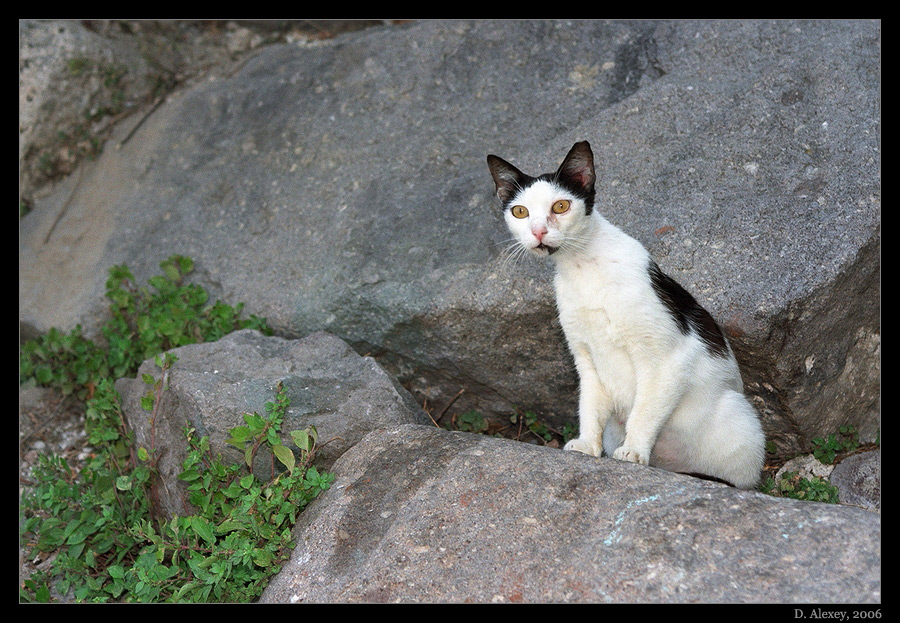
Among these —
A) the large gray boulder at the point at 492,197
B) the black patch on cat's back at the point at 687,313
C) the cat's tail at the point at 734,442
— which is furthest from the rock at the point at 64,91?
the cat's tail at the point at 734,442

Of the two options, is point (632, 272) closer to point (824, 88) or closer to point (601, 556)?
point (601, 556)

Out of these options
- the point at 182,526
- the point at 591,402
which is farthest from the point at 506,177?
the point at 182,526

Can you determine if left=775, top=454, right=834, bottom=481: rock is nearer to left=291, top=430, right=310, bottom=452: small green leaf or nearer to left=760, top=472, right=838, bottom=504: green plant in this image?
left=760, top=472, right=838, bottom=504: green plant

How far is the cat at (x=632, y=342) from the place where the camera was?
3578mm

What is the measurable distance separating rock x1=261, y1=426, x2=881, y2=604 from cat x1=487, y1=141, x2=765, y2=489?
49 cm

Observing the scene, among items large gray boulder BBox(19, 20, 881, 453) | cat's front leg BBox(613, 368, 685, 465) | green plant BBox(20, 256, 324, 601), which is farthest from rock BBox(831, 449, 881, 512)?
green plant BBox(20, 256, 324, 601)

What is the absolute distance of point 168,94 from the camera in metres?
6.74

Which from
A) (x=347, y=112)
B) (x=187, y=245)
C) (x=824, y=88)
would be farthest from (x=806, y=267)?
(x=187, y=245)

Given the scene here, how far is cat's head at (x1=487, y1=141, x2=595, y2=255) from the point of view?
141 inches

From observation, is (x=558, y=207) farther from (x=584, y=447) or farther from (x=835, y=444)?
(x=835, y=444)

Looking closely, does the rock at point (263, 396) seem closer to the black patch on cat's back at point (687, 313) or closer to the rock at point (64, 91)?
the black patch on cat's back at point (687, 313)

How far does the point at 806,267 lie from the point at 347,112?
3332mm

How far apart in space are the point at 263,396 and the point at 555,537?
1.78 meters

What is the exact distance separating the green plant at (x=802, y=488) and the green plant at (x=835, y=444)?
12 cm
